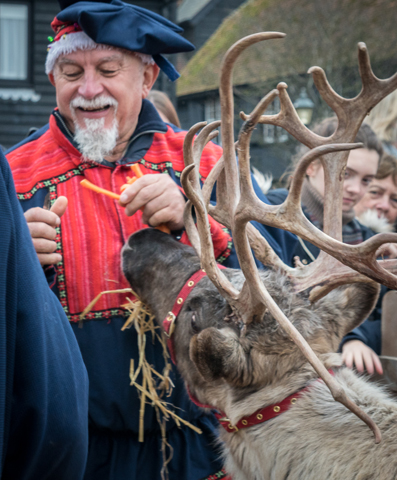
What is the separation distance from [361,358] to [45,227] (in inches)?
70.2

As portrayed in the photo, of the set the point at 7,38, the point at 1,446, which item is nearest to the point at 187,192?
the point at 1,446

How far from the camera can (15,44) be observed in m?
12.6

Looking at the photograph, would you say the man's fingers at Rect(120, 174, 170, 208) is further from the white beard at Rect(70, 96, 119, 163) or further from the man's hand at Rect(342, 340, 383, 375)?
the man's hand at Rect(342, 340, 383, 375)

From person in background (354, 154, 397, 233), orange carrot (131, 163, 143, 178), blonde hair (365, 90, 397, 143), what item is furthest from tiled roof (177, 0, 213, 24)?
orange carrot (131, 163, 143, 178)

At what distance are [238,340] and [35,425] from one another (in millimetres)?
956

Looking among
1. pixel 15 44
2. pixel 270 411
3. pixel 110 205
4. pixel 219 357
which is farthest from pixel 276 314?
pixel 15 44

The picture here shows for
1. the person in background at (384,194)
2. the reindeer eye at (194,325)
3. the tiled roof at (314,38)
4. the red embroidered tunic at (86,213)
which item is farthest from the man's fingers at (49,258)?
the tiled roof at (314,38)

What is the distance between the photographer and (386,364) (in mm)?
2947

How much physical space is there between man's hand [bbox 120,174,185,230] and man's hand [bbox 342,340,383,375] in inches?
48.8

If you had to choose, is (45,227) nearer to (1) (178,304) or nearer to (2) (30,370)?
(1) (178,304)

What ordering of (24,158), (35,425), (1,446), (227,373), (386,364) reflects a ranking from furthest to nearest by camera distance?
1. (386,364)
2. (24,158)
3. (227,373)
4. (35,425)
5. (1,446)

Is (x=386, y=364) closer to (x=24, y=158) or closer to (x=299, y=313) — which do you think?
(x=299, y=313)

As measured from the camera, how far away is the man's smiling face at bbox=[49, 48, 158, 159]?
2.71 m

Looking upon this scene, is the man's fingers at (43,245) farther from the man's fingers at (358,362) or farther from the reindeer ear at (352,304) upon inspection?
the man's fingers at (358,362)
